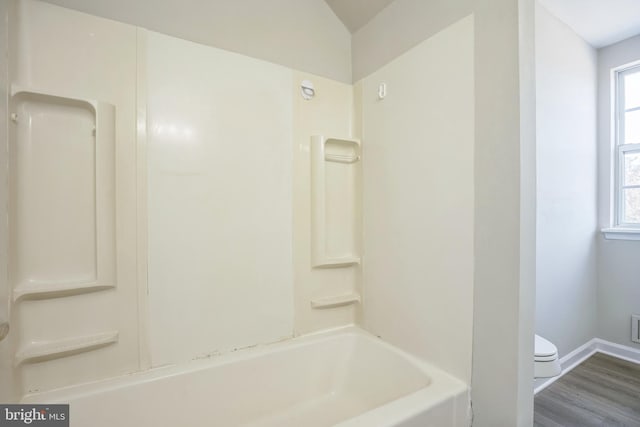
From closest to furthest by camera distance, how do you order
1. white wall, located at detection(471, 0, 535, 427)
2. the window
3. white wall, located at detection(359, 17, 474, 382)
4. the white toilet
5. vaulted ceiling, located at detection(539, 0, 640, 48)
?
white wall, located at detection(471, 0, 535, 427), white wall, located at detection(359, 17, 474, 382), the white toilet, vaulted ceiling, located at detection(539, 0, 640, 48), the window

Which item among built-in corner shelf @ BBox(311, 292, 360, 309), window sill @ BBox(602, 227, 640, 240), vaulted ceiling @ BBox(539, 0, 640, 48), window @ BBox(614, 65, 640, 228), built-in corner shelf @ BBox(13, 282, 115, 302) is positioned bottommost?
built-in corner shelf @ BBox(311, 292, 360, 309)

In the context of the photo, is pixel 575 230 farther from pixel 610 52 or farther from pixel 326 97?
pixel 326 97

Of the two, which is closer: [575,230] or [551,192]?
[551,192]

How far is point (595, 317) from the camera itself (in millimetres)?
2383

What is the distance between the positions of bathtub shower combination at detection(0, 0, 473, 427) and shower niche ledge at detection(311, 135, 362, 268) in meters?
0.01

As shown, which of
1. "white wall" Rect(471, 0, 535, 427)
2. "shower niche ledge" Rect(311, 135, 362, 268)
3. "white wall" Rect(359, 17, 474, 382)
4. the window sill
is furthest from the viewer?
the window sill

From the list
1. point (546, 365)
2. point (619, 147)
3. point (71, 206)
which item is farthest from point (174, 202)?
point (619, 147)

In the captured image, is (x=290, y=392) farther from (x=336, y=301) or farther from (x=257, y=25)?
(x=257, y=25)

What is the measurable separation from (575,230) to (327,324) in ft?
6.94

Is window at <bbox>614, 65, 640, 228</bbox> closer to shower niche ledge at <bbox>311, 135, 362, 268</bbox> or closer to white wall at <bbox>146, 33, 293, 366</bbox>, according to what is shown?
shower niche ledge at <bbox>311, 135, 362, 268</bbox>

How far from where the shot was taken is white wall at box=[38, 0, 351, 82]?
4.19ft

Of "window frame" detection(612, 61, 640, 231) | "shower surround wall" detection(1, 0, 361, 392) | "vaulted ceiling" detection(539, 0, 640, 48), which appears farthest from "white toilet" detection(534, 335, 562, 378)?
"vaulted ceiling" detection(539, 0, 640, 48)

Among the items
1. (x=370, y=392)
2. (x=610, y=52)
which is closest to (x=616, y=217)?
(x=610, y=52)

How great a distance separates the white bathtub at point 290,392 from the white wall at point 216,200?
0.12m
